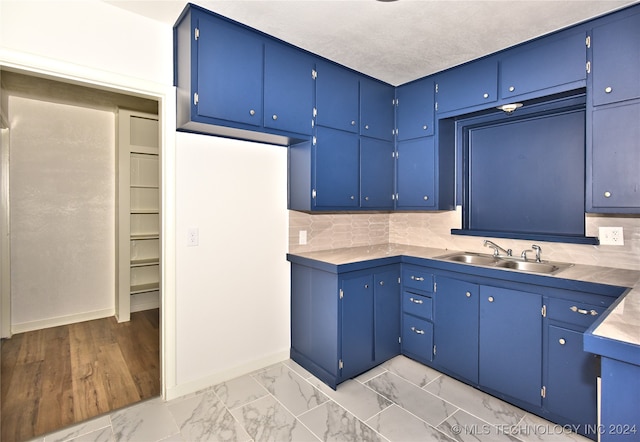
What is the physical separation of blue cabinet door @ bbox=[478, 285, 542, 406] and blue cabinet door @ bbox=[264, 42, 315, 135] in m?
1.91

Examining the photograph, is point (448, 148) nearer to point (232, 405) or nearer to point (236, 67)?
point (236, 67)

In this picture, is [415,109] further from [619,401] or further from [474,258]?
[619,401]

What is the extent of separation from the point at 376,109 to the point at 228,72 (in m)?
1.54

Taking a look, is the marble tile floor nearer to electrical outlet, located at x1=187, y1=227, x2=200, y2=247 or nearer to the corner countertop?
the corner countertop

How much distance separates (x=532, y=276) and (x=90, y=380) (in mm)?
3353

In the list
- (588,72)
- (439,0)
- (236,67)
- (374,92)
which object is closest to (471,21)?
(439,0)

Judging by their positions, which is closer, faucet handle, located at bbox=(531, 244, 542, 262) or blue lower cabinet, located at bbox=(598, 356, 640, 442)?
blue lower cabinet, located at bbox=(598, 356, 640, 442)

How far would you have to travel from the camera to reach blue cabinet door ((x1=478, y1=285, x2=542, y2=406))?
2.15 m

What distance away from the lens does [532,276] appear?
84.2 inches

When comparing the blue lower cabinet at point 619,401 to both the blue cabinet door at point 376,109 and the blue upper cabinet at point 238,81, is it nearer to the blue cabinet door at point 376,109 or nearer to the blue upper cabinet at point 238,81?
the blue upper cabinet at point 238,81

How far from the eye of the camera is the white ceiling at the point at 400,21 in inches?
79.6

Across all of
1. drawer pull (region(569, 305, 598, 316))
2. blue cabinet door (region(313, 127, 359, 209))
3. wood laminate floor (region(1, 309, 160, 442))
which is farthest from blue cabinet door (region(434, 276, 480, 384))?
wood laminate floor (region(1, 309, 160, 442))

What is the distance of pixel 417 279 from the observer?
9.40 feet

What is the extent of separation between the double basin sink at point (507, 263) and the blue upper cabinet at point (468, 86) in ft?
4.28
